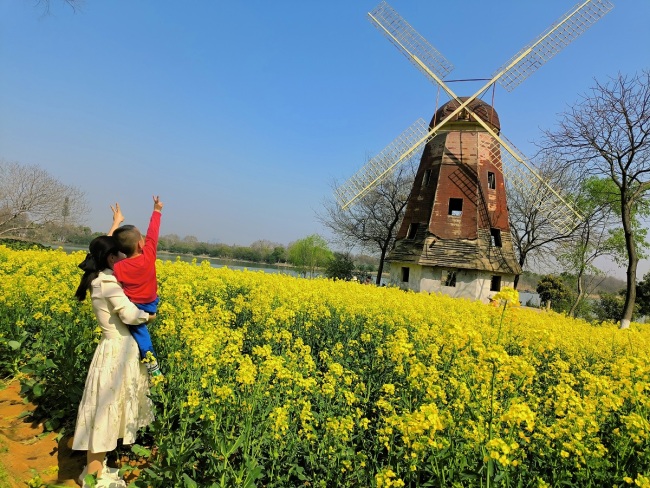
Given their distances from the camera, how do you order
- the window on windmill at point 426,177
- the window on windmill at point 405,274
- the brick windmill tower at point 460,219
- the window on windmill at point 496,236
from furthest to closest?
the window on windmill at point 405,274 → the window on windmill at point 426,177 → the window on windmill at point 496,236 → the brick windmill tower at point 460,219

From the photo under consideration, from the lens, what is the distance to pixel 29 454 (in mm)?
3457

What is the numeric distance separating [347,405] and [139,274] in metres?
2.11

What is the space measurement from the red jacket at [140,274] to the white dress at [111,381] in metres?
0.13

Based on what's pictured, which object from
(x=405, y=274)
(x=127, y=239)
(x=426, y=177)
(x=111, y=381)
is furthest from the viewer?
(x=405, y=274)

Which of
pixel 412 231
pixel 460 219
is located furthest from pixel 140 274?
pixel 412 231

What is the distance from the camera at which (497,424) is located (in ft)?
8.55

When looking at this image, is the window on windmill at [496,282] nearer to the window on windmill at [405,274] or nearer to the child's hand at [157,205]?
the window on windmill at [405,274]

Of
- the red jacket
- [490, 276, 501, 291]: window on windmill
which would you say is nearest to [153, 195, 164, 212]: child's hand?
the red jacket

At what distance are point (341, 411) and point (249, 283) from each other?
5206mm

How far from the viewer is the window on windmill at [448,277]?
58.5 feet

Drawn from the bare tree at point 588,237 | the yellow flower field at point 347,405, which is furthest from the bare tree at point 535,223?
the yellow flower field at point 347,405

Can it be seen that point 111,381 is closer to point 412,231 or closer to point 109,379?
point 109,379

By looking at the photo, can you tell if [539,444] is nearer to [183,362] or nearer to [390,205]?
[183,362]

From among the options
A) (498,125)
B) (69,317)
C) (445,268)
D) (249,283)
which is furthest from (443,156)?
(69,317)
